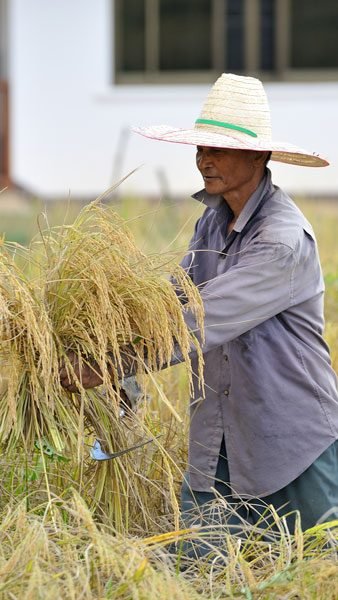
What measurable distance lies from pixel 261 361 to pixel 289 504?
39cm

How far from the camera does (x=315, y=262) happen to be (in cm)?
325

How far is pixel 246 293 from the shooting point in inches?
122

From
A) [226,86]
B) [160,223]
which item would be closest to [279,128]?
[160,223]

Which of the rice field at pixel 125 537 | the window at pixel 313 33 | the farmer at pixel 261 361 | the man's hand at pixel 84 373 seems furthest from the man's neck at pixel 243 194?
the window at pixel 313 33

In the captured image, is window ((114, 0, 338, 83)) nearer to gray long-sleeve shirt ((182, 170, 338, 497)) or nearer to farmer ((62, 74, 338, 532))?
farmer ((62, 74, 338, 532))

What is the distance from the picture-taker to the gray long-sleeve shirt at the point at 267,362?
314 centimetres

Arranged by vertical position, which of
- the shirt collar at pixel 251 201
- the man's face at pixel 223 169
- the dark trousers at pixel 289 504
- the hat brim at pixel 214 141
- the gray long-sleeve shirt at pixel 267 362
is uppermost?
the hat brim at pixel 214 141

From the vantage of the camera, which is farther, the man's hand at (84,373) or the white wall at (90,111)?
the white wall at (90,111)

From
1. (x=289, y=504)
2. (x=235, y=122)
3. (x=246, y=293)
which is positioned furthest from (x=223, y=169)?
(x=289, y=504)

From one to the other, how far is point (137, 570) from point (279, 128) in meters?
Result: 9.75

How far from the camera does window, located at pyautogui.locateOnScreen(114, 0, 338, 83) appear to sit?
12141 millimetres

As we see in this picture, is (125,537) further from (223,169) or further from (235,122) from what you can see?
(235,122)

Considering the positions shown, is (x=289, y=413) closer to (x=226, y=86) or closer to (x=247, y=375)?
(x=247, y=375)

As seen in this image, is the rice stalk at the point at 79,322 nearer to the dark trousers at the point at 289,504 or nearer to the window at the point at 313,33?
the dark trousers at the point at 289,504
